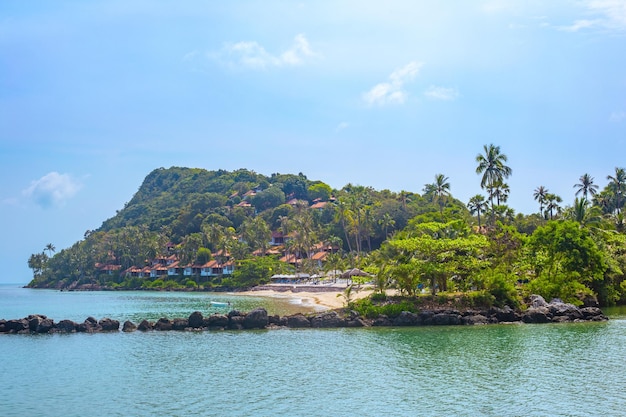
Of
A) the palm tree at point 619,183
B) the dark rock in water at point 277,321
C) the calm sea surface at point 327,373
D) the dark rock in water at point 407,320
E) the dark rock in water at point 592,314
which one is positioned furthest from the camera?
the palm tree at point 619,183

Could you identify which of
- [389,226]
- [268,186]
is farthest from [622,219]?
[268,186]

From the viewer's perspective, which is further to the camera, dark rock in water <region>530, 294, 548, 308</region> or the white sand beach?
the white sand beach

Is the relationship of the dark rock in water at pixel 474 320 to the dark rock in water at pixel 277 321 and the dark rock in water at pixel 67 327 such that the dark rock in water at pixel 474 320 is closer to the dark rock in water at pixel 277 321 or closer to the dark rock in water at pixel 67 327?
the dark rock in water at pixel 277 321

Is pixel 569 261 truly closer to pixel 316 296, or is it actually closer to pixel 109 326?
pixel 316 296

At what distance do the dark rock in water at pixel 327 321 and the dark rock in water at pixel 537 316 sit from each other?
14230 mm

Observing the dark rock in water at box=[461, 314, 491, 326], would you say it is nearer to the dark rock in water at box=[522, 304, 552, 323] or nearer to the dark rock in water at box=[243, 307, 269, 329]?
the dark rock in water at box=[522, 304, 552, 323]

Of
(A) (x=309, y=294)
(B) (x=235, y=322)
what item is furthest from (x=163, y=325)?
(A) (x=309, y=294)

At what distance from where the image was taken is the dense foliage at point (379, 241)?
158 ft

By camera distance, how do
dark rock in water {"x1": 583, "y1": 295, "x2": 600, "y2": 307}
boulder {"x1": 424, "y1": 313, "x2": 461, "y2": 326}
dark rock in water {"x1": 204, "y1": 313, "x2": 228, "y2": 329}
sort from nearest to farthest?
boulder {"x1": 424, "y1": 313, "x2": 461, "y2": 326}
dark rock in water {"x1": 204, "y1": 313, "x2": 228, "y2": 329}
dark rock in water {"x1": 583, "y1": 295, "x2": 600, "y2": 307}

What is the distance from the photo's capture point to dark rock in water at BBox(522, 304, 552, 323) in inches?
1715

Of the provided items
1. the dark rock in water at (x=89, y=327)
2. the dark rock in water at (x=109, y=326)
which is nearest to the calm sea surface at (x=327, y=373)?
the dark rock in water at (x=89, y=327)

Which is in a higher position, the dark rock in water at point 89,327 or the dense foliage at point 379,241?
the dense foliage at point 379,241

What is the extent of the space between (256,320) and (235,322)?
1.75 metres

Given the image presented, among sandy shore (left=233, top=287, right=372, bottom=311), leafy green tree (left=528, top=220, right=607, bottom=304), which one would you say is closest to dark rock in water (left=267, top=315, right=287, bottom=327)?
sandy shore (left=233, top=287, right=372, bottom=311)
